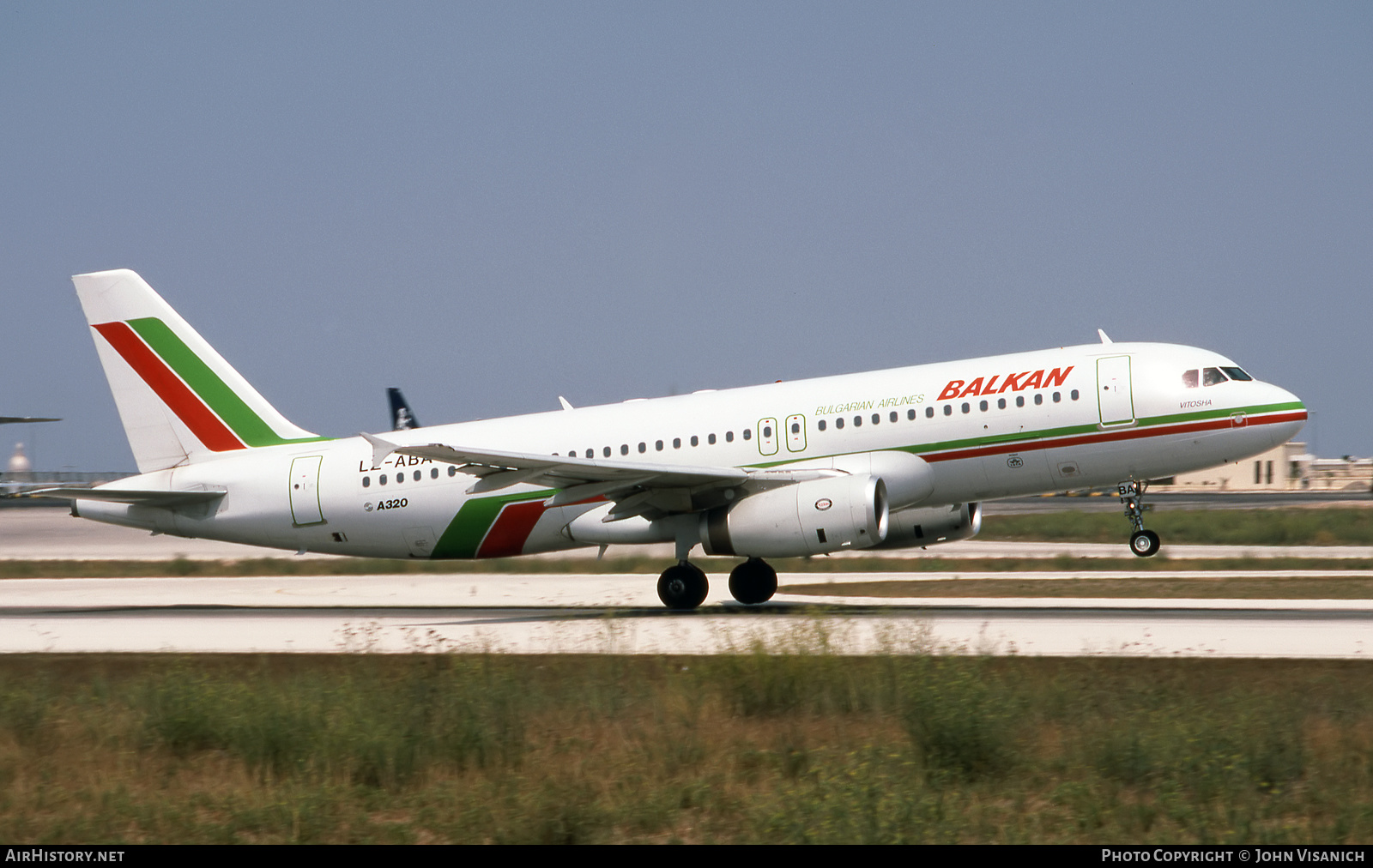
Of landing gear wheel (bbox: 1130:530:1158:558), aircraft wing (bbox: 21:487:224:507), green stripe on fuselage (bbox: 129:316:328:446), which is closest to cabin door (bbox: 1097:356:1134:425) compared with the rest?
landing gear wheel (bbox: 1130:530:1158:558)

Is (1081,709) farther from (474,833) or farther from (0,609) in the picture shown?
(0,609)

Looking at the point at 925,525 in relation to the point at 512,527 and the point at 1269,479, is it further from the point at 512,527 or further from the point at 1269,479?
the point at 1269,479

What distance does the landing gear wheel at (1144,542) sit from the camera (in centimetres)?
2370

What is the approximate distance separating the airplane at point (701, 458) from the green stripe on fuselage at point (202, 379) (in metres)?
0.04

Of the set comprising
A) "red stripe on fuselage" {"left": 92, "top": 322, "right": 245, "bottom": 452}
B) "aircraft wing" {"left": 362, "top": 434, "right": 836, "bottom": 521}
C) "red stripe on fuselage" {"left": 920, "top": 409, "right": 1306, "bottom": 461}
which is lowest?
"aircraft wing" {"left": 362, "top": 434, "right": 836, "bottom": 521}

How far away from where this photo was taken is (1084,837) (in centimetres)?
900

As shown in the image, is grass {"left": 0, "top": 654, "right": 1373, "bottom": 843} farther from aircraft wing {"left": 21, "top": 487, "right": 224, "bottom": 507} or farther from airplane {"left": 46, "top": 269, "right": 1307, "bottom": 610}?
aircraft wing {"left": 21, "top": 487, "right": 224, "bottom": 507}

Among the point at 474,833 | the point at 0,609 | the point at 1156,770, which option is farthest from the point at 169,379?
the point at 1156,770

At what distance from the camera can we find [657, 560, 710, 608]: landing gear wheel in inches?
976

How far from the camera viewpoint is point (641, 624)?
903 inches

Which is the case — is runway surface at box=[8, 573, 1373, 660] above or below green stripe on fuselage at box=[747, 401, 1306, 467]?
below

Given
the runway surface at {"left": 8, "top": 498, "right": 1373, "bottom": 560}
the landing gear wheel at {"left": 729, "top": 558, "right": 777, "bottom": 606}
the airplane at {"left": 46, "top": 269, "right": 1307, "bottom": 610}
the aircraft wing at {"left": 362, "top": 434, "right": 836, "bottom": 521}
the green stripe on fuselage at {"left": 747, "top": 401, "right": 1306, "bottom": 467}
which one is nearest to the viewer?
the aircraft wing at {"left": 362, "top": 434, "right": 836, "bottom": 521}

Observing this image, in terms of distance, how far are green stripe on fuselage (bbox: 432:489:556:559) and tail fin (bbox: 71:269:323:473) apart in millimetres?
4410

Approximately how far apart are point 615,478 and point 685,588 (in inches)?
114
